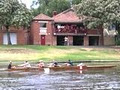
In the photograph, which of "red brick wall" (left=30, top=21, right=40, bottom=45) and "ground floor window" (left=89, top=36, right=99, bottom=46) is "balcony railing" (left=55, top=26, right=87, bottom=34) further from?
"ground floor window" (left=89, top=36, right=99, bottom=46)

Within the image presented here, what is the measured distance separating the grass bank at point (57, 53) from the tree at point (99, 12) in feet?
19.1

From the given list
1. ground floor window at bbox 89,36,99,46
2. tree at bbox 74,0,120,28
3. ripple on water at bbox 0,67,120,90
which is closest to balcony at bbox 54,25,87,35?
ground floor window at bbox 89,36,99,46

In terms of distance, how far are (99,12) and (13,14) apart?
15647 millimetres

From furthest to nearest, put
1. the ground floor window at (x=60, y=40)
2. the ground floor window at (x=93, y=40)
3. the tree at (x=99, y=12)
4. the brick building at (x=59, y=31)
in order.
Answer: the ground floor window at (x=93, y=40) < the ground floor window at (x=60, y=40) < the brick building at (x=59, y=31) < the tree at (x=99, y=12)

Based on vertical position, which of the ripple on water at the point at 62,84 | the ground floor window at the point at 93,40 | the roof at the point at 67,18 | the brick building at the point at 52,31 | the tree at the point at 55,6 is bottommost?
the ripple on water at the point at 62,84

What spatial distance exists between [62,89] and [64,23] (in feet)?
191

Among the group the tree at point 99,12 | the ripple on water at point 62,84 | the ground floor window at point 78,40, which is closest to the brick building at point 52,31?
the ground floor window at point 78,40

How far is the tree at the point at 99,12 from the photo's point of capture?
270 ft

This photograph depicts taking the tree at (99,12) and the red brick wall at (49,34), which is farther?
the red brick wall at (49,34)

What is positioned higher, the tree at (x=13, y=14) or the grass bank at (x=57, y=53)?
the tree at (x=13, y=14)

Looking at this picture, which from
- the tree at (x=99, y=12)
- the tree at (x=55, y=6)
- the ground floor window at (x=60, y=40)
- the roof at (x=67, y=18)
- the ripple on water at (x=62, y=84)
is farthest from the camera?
the tree at (x=55, y=6)

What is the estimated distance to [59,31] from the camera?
93.0 meters

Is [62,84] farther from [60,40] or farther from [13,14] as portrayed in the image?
[60,40]

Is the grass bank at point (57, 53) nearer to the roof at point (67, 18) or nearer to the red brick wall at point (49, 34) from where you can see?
the red brick wall at point (49, 34)
